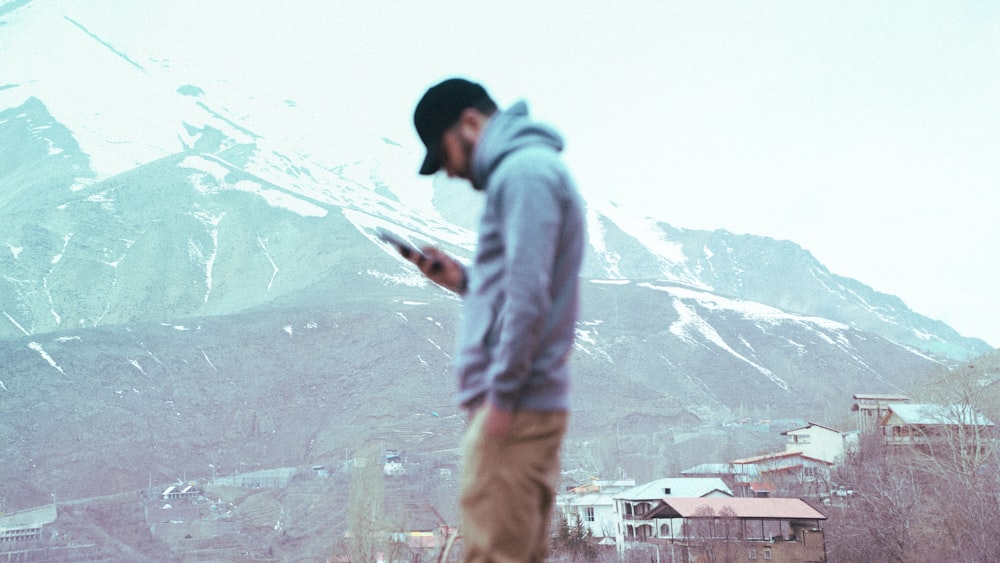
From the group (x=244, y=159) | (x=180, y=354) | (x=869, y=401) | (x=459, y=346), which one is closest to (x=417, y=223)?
(x=244, y=159)

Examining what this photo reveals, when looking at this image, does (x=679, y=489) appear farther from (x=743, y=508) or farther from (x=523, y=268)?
(x=523, y=268)

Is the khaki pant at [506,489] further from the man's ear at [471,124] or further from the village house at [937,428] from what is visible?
the village house at [937,428]

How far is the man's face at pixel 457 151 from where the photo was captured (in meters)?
2.60

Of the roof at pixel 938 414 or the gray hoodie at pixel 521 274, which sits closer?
the gray hoodie at pixel 521 274

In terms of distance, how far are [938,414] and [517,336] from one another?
54818mm

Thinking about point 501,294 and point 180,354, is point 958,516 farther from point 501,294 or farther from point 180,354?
point 180,354

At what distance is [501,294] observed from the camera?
2354mm

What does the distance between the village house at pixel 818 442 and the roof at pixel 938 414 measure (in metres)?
9.32

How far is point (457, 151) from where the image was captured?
2.62m

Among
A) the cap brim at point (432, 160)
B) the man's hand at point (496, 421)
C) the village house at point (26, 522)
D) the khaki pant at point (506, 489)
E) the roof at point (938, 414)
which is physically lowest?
the village house at point (26, 522)

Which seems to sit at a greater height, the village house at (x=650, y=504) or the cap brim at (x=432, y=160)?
the cap brim at (x=432, y=160)

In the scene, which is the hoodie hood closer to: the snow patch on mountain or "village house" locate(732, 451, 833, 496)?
"village house" locate(732, 451, 833, 496)

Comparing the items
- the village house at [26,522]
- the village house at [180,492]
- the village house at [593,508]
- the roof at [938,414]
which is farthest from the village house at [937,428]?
the village house at [26,522]

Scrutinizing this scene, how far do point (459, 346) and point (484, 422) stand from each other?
0.27 metres
